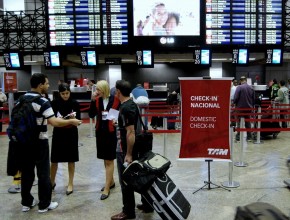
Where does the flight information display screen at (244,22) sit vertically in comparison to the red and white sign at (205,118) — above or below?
above

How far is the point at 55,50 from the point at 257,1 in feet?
23.1

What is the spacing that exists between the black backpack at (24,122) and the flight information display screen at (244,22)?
8973 mm

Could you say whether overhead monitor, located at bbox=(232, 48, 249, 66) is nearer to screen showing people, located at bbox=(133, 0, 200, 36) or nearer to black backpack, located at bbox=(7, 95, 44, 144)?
screen showing people, located at bbox=(133, 0, 200, 36)

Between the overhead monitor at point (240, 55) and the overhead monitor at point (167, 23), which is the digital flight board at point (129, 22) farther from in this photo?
the overhead monitor at point (240, 55)

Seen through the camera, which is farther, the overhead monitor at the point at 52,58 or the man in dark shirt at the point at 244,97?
the overhead monitor at the point at 52,58

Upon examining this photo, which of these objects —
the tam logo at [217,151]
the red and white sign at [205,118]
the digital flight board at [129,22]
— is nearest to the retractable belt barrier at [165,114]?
the red and white sign at [205,118]

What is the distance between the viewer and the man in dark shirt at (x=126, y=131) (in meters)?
3.64

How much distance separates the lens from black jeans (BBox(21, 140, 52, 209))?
4.00 meters

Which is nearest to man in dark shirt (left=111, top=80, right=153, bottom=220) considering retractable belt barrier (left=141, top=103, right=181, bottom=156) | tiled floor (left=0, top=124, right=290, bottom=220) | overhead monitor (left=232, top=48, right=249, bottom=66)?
tiled floor (left=0, top=124, right=290, bottom=220)

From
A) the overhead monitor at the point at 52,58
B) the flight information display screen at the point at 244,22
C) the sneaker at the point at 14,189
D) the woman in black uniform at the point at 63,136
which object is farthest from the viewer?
the overhead monitor at the point at 52,58

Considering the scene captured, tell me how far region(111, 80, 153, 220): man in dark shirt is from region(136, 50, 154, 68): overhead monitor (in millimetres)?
8230

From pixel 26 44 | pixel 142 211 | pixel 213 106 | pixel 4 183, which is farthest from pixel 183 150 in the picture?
pixel 26 44

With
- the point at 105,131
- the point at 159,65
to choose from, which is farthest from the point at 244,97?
the point at 159,65

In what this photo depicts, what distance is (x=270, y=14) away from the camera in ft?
38.4
